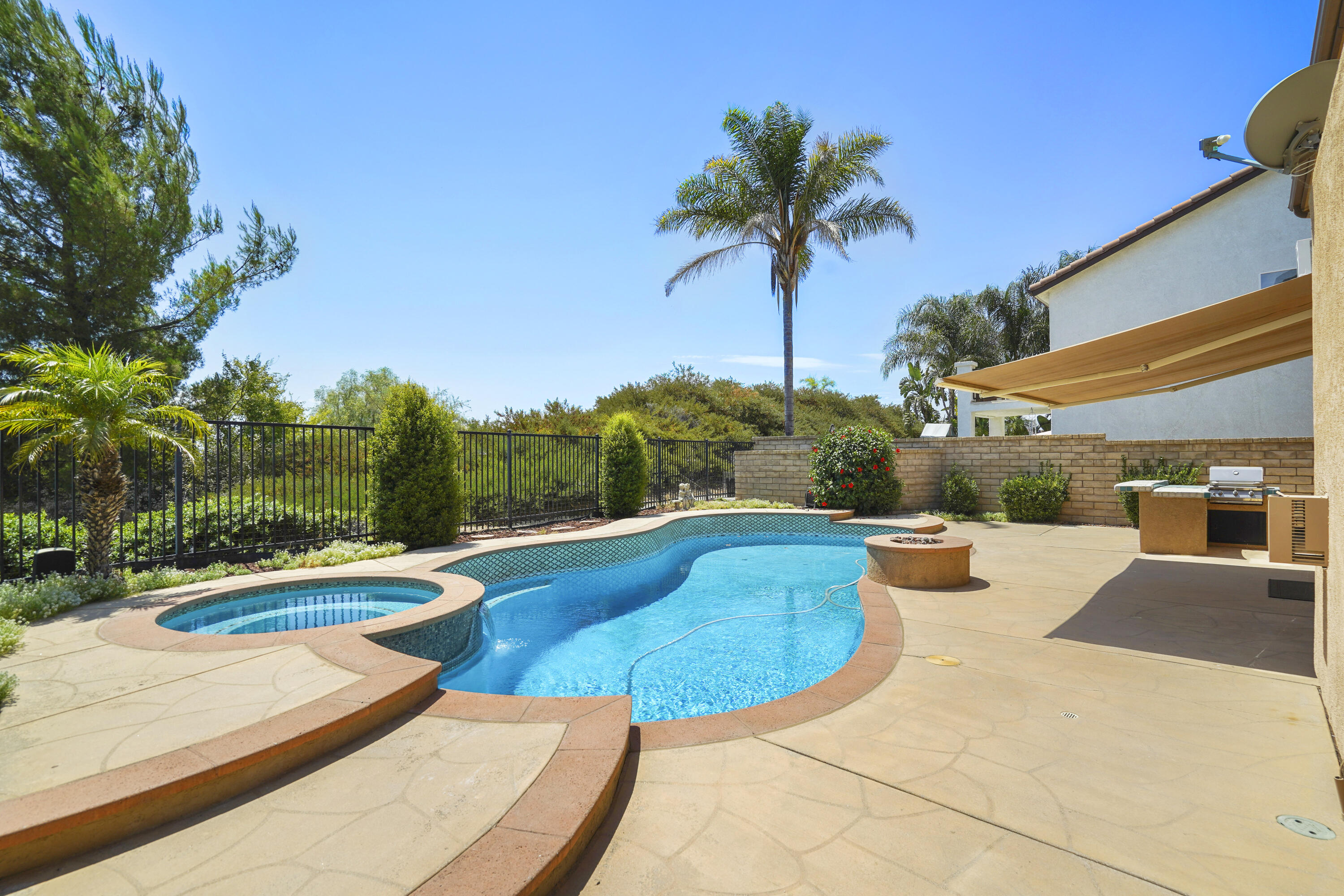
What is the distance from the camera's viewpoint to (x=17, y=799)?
1852mm

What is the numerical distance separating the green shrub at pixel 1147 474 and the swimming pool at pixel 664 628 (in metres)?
5.07

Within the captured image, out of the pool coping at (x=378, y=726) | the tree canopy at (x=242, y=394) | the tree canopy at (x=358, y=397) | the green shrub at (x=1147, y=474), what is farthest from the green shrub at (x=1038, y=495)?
the tree canopy at (x=358, y=397)

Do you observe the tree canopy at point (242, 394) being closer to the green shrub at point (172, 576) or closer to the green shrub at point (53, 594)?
the green shrub at point (172, 576)

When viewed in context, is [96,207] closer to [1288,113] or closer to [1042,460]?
[1288,113]

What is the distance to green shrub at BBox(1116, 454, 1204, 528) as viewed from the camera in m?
9.17

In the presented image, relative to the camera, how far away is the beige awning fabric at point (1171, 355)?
3.39 meters

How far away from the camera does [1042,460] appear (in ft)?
36.1

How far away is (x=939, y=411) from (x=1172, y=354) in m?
26.8

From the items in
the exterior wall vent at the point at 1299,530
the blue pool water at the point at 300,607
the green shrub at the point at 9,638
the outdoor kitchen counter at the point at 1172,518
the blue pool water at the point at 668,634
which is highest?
the exterior wall vent at the point at 1299,530

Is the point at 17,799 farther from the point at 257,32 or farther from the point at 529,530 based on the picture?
the point at 257,32

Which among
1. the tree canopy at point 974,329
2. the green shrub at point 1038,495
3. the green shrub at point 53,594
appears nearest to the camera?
the green shrub at point 53,594

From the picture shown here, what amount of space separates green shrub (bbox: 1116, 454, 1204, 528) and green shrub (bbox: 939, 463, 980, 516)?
2.37 m

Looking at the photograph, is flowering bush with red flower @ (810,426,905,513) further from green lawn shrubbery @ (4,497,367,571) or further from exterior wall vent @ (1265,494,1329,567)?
green lawn shrubbery @ (4,497,367,571)

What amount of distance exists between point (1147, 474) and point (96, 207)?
69.6 ft
